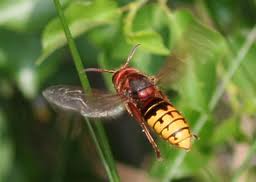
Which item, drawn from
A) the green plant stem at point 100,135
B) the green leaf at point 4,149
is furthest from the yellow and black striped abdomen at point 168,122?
the green leaf at point 4,149

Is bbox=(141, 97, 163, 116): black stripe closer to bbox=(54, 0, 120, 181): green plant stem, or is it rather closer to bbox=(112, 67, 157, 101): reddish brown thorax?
bbox=(112, 67, 157, 101): reddish brown thorax

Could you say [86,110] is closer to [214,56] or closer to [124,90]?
[124,90]

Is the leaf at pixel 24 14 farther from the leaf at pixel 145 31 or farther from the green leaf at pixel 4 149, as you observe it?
the green leaf at pixel 4 149

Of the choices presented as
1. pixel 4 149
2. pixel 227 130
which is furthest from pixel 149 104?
pixel 4 149

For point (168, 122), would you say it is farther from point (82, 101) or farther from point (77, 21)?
point (77, 21)

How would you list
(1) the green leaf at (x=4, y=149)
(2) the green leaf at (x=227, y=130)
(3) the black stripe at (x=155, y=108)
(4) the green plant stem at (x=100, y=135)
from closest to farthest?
(4) the green plant stem at (x=100, y=135), (3) the black stripe at (x=155, y=108), (2) the green leaf at (x=227, y=130), (1) the green leaf at (x=4, y=149)
